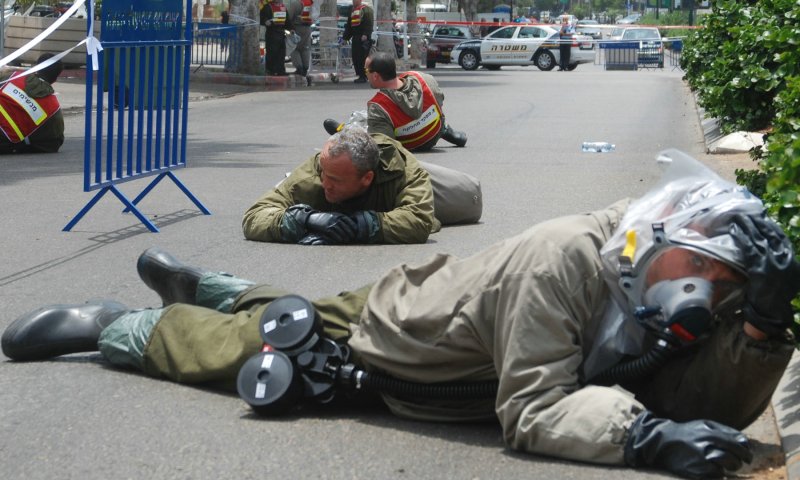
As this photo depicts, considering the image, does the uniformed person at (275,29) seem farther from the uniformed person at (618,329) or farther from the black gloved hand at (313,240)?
the uniformed person at (618,329)

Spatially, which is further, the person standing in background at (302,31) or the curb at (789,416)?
the person standing in background at (302,31)

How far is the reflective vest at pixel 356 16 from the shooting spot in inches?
1209

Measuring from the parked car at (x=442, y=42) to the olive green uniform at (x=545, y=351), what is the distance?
43.6 meters

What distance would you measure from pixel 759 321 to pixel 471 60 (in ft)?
139

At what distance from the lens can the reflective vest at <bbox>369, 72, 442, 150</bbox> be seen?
12867 mm

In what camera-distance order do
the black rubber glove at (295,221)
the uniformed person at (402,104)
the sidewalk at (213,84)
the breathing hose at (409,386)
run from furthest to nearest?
the sidewalk at (213,84), the uniformed person at (402,104), the black rubber glove at (295,221), the breathing hose at (409,386)

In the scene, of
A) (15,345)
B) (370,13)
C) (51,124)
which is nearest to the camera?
(15,345)

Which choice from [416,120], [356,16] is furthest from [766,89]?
[356,16]

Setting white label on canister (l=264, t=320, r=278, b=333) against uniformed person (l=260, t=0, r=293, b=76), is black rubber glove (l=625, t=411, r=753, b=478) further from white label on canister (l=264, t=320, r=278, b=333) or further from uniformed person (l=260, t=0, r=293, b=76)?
uniformed person (l=260, t=0, r=293, b=76)

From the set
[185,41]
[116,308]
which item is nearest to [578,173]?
[185,41]

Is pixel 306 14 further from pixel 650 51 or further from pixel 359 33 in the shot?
pixel 650 51

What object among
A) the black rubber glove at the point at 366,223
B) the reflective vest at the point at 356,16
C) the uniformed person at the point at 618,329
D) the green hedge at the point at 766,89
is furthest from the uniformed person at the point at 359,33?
the uniformed person at the point at 618,329

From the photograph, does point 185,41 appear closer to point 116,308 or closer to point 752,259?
point 116,308

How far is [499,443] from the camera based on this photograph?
4.41 metres
